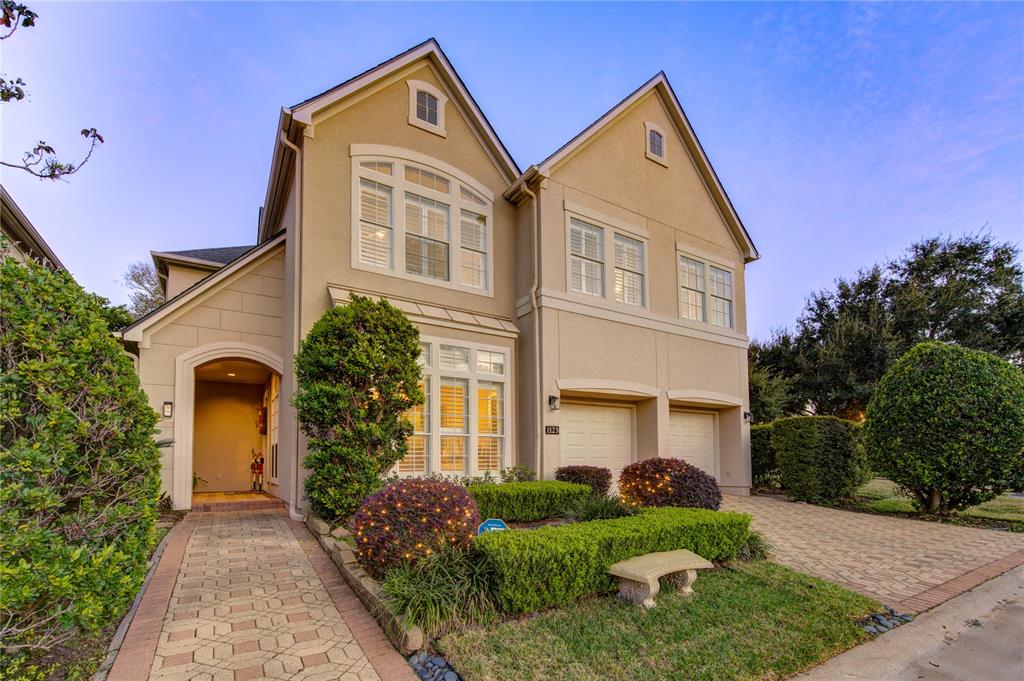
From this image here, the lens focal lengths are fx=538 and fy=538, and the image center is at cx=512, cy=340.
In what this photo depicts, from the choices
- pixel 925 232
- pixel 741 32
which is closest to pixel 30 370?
pixel 741 32

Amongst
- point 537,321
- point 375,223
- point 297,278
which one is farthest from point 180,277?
point 537,321

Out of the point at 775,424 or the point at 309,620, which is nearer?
the point at 309,620

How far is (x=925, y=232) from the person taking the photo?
23.3 m

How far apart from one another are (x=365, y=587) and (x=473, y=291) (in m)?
6.86

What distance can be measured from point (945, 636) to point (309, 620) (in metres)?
5.66

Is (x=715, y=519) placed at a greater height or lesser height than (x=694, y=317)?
lesser

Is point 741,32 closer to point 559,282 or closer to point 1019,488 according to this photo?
point 559,282

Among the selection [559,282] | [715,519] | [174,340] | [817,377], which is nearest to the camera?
[715,519]

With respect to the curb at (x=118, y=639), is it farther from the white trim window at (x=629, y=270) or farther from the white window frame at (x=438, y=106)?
the white trim window at (x=629, y=270)

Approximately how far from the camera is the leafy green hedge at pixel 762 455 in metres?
14.4

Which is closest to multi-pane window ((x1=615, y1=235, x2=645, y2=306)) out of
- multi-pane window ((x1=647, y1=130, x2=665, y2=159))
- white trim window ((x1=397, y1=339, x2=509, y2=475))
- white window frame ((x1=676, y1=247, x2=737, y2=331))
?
white window frame ((x1=676, y1=247, x2=737, y2=331))

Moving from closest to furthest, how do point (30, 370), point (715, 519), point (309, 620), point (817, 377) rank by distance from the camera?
1. point (30, 370)
2. point (309, 620)
3. point (715, 519)
4. point (817, 377)

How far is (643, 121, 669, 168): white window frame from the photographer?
533 inches

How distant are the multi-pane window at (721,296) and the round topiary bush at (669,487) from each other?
732 cm
